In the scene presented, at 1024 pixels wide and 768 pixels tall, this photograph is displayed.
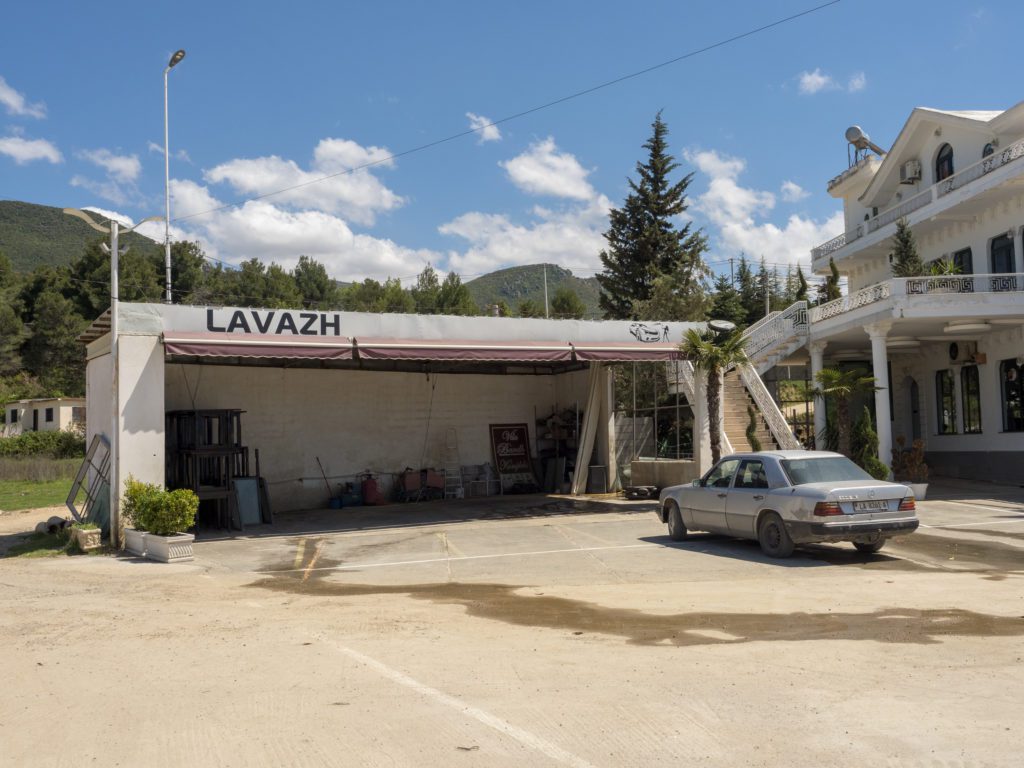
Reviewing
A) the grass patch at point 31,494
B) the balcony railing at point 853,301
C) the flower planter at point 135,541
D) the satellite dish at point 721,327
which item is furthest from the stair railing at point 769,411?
the grass patch at point 31,494

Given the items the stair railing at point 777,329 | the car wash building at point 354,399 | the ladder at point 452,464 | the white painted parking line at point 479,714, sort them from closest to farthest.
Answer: the white painted parking line at point 479,714 < the car wash building at point 354,399 < the ladder at point 452,464 < the stair railing at point 777,329

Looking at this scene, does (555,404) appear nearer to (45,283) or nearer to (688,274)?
(688,274)

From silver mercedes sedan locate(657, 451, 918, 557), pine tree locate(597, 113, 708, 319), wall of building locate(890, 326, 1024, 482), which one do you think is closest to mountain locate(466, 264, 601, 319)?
pine tree locate(597, 113, 708, 319)

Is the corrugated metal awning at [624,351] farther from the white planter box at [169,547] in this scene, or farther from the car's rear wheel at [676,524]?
the white planter box at [169,547]

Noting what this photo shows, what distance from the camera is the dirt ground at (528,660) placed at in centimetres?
500

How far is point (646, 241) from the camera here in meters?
46.2

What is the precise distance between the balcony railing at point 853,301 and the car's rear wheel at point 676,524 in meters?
11.2

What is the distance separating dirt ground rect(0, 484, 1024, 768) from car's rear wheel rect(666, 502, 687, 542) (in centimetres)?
104

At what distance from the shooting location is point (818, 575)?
10.9 metres

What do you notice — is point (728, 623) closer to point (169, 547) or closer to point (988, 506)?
point (169, 547)

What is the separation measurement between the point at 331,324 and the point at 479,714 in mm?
13531

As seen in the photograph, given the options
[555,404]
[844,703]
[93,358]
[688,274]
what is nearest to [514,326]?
[555,404]

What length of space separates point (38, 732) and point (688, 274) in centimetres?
4117

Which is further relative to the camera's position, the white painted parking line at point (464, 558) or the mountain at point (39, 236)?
the mountain at point (39, 236)
